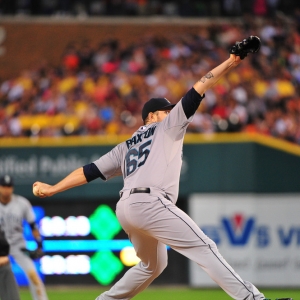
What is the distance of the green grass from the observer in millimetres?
10922

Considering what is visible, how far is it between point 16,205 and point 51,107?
19.0ft

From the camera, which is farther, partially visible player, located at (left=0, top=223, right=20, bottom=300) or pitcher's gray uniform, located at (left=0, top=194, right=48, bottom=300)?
pitcher's gray uniform, located at (left=0, top=194, right=48, bottom=300)

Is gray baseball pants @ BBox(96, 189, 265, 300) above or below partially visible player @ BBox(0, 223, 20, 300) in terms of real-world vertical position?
above

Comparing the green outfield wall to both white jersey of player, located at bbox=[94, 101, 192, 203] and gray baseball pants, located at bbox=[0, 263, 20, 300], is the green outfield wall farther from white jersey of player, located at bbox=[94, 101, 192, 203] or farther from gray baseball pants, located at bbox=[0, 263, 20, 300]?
white jersey of player, located at bbox=[94, 101, 192, 203]

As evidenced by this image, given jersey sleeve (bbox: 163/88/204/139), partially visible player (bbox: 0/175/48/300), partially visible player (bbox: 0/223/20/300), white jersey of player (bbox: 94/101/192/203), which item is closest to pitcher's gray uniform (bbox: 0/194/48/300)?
partially visible player (bbox: 0/175/48/300)

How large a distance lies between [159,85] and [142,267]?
9297 mm

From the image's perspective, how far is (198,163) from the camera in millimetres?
12406

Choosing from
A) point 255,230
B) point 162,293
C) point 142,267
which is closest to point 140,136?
point 142,267

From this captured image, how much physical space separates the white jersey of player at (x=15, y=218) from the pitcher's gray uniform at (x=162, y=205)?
137 inches

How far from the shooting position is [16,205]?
9.78 meters

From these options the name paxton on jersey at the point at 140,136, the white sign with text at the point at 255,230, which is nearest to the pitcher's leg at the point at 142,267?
the name paxton on jersey at the point at 140,136

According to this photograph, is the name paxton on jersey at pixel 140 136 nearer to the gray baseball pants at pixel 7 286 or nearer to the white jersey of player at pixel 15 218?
the gray baseball pants at pixel 7 286

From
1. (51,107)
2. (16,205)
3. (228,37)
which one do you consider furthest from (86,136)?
(228,37)

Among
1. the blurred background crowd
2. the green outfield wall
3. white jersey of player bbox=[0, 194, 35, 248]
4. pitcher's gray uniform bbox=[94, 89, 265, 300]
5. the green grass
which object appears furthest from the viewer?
the blurred background crowd
